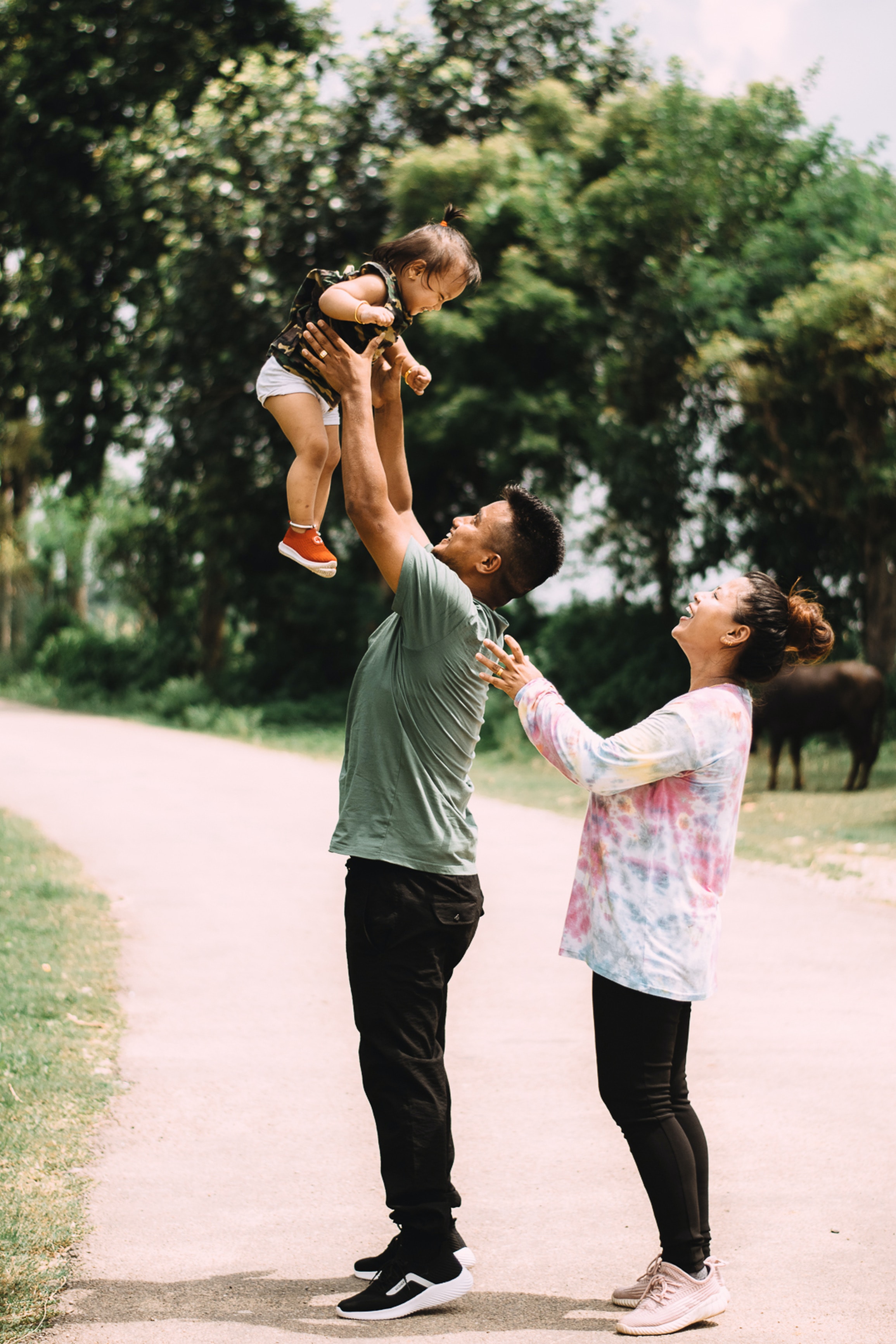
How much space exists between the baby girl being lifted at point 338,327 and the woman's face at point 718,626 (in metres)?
0.91

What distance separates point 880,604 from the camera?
53.3ft

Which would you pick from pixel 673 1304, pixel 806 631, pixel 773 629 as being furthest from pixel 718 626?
pixel 673 1304

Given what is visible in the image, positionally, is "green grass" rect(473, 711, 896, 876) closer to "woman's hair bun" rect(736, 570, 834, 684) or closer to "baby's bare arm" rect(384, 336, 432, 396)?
"woman's hair bun" rect(736, 570, 834, 684)

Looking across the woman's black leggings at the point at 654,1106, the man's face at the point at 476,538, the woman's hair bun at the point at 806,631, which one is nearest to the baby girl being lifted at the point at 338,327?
the man's face at the point at 476,538

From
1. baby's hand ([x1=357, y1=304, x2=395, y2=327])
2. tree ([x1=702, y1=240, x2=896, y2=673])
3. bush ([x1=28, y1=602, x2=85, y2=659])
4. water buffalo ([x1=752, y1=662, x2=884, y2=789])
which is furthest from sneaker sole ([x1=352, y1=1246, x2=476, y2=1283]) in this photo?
bush ([x1=28, y1=602, x2=85, y2=659])

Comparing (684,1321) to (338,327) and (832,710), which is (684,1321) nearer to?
(338,327)

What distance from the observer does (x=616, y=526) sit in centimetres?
1962

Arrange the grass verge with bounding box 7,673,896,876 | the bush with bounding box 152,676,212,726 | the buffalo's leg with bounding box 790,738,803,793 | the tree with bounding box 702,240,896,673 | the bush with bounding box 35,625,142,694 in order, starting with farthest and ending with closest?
the bush with bounding box 35,625,142,694 < the bush with bounding box 152,676,212,726 < the tree with bounding box 702,240,896,673 < the buffalo's leg with bounding box 790,738,803,793 < the grass verge with bounding box 7,673,896,876

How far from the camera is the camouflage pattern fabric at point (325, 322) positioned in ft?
10.1

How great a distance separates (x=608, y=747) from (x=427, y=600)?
0.56m

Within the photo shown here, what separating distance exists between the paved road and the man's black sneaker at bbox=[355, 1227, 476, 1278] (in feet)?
0.18

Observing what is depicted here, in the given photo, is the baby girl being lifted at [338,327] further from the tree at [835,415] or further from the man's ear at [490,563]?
the tree at [835,415]

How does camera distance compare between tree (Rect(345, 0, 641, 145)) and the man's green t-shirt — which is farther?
tree (Rect(345, 0, 641, 145))

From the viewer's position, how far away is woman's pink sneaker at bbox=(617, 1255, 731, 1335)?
3.14m
